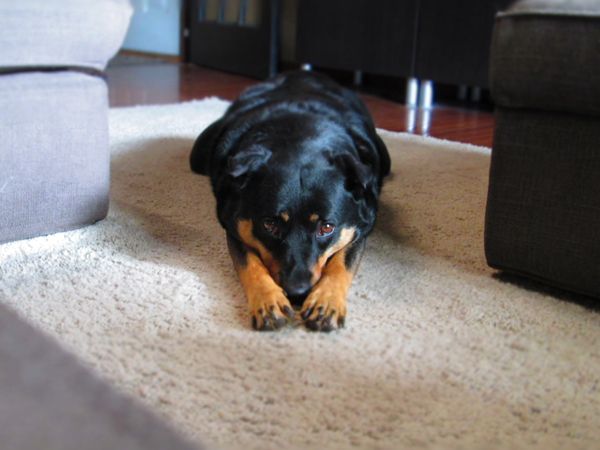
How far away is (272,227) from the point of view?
155 centimetres

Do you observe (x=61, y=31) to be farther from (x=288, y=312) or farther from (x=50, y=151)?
(x=288, y=312)

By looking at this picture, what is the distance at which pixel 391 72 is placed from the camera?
14.3 ft

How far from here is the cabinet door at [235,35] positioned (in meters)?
5.25

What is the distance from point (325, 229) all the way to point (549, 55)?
575 millimetres

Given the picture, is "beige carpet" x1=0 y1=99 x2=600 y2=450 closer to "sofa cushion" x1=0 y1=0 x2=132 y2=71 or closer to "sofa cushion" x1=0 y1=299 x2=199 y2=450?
"sofa cushion" x1=0 y1=0 x2=132 y2=71

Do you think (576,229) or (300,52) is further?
(300,52)

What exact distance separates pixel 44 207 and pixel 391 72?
3.00 m

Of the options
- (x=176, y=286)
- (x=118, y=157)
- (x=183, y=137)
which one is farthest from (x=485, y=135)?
(x=176, y=286)

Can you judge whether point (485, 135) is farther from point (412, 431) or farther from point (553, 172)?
point (412, 431)

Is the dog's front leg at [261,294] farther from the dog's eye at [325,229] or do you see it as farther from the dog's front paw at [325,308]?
the dog's eye at [325,229]

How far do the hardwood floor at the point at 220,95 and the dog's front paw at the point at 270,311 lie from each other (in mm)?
1996

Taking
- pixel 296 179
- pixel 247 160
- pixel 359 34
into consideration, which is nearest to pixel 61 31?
pixel 247 160

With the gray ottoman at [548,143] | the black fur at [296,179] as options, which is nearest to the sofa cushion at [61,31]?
the black fur at [296,179]

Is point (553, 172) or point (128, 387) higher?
point (553, 172)
